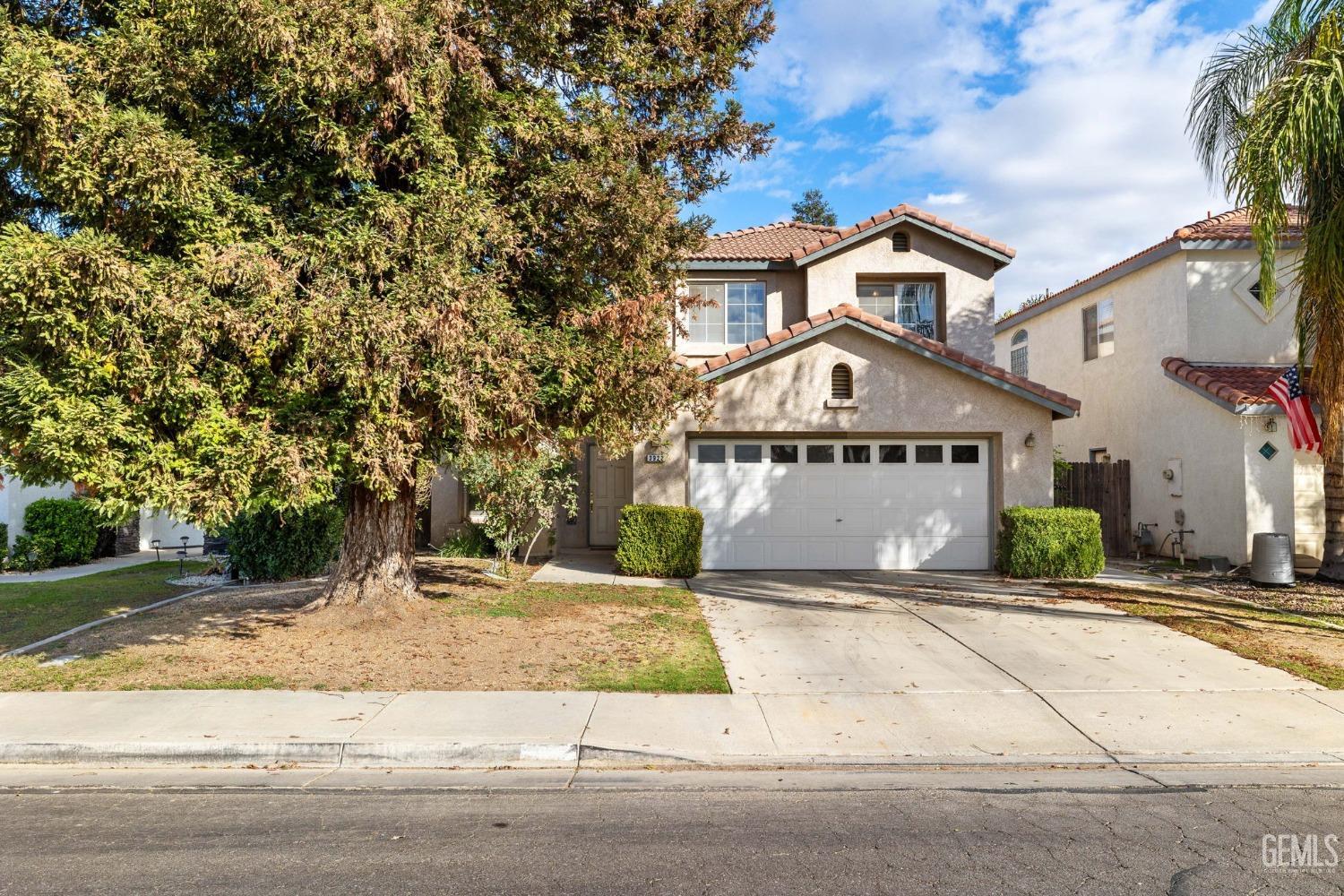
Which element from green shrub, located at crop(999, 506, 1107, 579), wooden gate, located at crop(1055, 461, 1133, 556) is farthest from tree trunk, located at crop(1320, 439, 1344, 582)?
wooden gate, located at crop(1055, 461, 1133, 556)

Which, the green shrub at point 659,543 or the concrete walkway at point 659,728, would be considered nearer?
the concrete walkway at point 659,728

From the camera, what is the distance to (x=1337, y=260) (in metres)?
10.2

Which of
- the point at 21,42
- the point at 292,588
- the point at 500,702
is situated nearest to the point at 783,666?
the point at 500,702

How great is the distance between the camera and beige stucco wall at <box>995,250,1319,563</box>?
13.7 m

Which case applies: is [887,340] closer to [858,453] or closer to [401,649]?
[858,453]

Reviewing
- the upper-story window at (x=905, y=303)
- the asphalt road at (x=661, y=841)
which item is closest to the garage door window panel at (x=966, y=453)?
the upper-story window at (x=905, y=303)

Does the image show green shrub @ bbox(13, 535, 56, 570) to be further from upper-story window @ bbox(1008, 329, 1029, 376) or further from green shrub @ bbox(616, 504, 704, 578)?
upper-story window @ bbox(1008, 329, 1029, 376)

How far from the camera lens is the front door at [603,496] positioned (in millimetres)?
17141

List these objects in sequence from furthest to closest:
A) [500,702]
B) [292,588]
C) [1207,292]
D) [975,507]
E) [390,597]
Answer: [1207,292]
[975,507]
[292,588]
[390,597]
[500,702]

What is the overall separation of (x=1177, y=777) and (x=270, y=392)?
24.8 ft

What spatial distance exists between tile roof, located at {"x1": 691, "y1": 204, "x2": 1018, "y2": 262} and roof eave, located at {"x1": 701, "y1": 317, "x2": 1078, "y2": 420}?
99.8 inches

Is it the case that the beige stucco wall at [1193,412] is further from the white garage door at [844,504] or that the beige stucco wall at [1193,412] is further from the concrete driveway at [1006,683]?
the concrete driveway at [1006,683]

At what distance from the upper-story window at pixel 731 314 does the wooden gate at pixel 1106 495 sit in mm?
7559

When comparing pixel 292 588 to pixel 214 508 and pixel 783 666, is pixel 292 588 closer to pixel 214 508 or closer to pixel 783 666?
pixel 214 508
